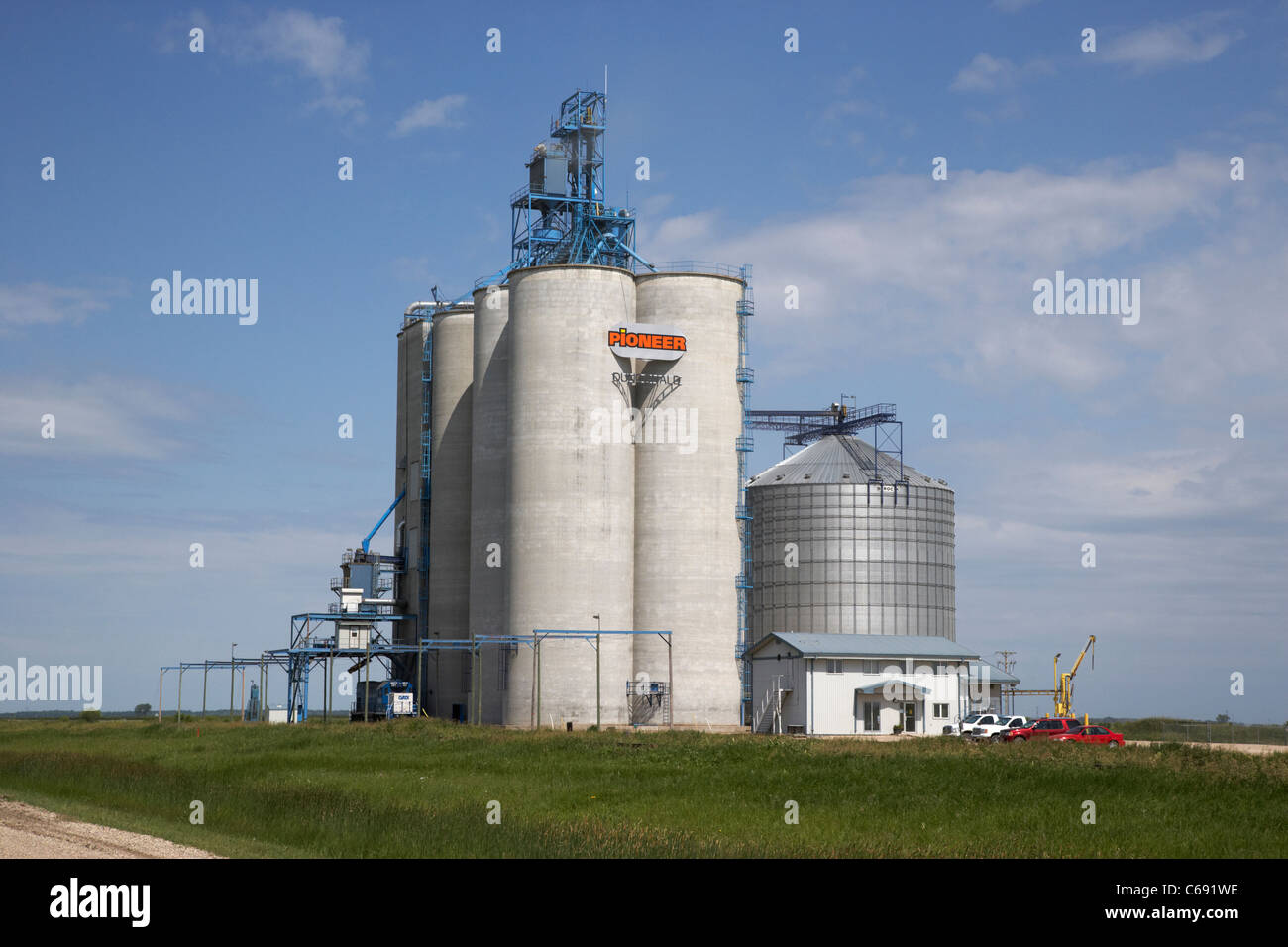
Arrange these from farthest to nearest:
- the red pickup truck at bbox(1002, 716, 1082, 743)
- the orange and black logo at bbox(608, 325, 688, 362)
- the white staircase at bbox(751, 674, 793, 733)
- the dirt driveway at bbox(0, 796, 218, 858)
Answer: the orange and black logo at bbox(608, 325, 688, 362), the white staircase at bbox(751, 674, 793, 733), the red pickup truck at bbox(1002, 716, 1082, 743), the dirt driveway at bbox(0, 796, 218, 858)

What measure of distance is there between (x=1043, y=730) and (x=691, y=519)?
27.0 m

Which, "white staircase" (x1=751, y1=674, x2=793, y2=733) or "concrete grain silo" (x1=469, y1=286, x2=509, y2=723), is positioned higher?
"concrete grain silo" (x1=469, y1=286, x2=509, y2=723)

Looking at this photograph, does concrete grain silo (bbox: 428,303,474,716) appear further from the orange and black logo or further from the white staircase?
the white staircase

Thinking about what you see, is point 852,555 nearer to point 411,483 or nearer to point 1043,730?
point 1043,730

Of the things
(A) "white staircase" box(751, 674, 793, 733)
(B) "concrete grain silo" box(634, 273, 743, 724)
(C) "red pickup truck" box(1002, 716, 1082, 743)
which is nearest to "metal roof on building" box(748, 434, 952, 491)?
(B) "concrete grain silo" box(634, 273, 743, 724)

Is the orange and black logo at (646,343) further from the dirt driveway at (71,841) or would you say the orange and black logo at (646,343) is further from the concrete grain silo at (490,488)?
the dirt driveway at (71,841)

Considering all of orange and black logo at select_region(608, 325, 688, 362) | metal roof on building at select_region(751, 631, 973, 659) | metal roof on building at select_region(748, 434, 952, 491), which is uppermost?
orange and black logo at select_region(608, 325, 688, 362)

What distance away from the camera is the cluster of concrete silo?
84.7 metres

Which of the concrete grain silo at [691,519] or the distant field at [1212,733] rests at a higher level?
the concrete grain silo at [691,519]

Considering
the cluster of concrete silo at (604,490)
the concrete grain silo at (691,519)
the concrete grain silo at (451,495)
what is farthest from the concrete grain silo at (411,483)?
the concrete grain silo at (691,519)

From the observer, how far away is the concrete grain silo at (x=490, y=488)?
287 feet

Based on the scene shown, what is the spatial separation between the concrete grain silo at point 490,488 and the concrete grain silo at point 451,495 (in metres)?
4.93

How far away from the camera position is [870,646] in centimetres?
8500

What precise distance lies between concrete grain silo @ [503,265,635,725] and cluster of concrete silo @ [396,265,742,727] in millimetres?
89
